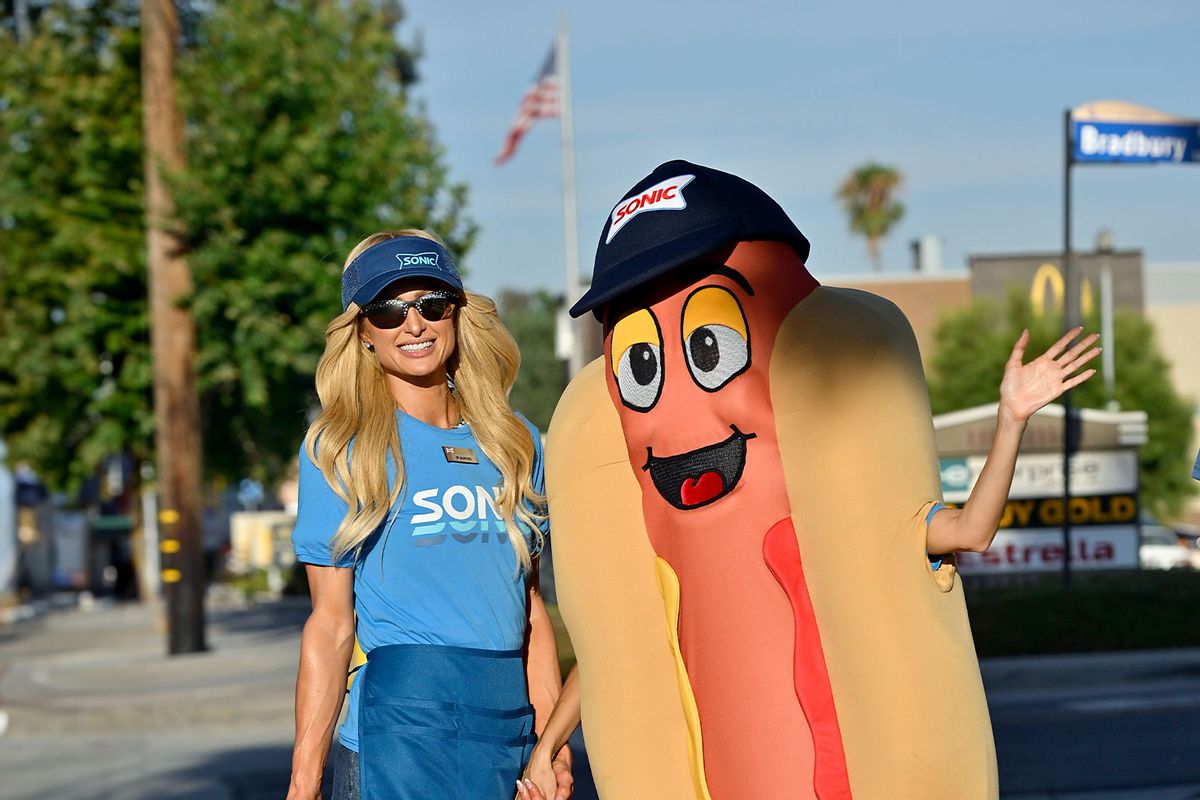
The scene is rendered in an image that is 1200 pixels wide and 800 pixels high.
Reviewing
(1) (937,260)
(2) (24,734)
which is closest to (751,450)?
(2) (24,734)

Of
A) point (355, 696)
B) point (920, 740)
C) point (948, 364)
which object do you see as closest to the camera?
point (920, 740)

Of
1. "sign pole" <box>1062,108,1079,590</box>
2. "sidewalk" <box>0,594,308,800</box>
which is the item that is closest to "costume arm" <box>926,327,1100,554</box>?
"sidewalk" <box>0,594,308,800</box>

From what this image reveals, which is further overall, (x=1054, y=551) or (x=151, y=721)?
(x=1054, y=551)

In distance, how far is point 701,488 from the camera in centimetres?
309

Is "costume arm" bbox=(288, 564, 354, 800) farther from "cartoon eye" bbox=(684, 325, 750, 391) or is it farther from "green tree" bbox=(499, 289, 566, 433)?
"green tree" bbox=(499, 289, 566, 433)

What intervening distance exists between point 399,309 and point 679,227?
90 cm

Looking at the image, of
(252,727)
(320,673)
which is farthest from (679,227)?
(252,727)

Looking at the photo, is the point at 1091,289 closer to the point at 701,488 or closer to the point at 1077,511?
the point at 1077,511

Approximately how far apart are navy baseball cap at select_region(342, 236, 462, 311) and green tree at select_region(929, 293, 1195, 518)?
33.9m

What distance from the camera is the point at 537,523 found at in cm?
368

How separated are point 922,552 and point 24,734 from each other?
11.2m

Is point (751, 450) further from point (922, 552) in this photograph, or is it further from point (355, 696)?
point (355, 696)

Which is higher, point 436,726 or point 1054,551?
point 436,726

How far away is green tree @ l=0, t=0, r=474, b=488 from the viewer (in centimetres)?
1838
